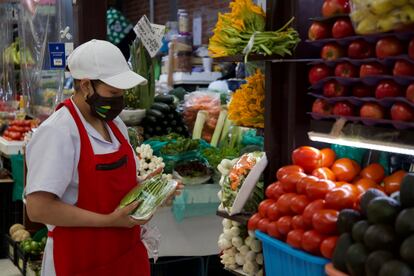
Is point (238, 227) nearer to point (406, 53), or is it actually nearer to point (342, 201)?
point (342, 201)

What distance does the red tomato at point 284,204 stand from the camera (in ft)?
9.12

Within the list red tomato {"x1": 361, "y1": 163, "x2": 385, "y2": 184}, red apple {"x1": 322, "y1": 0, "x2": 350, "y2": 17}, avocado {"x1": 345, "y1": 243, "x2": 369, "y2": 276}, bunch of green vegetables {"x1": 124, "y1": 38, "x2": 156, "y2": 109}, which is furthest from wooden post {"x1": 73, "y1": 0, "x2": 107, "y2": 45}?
avocado {"x1": 345, "y1": 243, "x2": 369, "y2": 276}

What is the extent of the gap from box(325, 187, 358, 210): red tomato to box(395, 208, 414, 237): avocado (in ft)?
1.39

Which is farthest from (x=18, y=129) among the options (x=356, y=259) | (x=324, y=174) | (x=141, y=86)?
(x=356, y=259)

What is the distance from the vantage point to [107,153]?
3.00m

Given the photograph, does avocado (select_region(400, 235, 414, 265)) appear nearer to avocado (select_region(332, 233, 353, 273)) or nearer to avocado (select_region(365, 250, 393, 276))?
avocado (select_region(365, 250, 393, 276))

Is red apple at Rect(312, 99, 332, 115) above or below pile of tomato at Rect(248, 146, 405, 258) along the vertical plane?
above

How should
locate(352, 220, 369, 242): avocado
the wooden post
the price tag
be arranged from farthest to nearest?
the price tag → the wooden post → locate(352, 220, 369, 242): avocado

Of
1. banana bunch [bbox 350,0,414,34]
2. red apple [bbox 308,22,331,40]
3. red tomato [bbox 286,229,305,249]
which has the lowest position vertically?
red tomato [bbox 286,229,305,249]

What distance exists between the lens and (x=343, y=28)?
2.73 metres

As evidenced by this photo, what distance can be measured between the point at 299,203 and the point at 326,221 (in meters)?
0.21

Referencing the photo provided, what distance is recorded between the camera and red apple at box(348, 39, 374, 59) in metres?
2.66

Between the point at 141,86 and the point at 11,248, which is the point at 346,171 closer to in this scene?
the point at 141,86

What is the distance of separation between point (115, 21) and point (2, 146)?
397 cm
